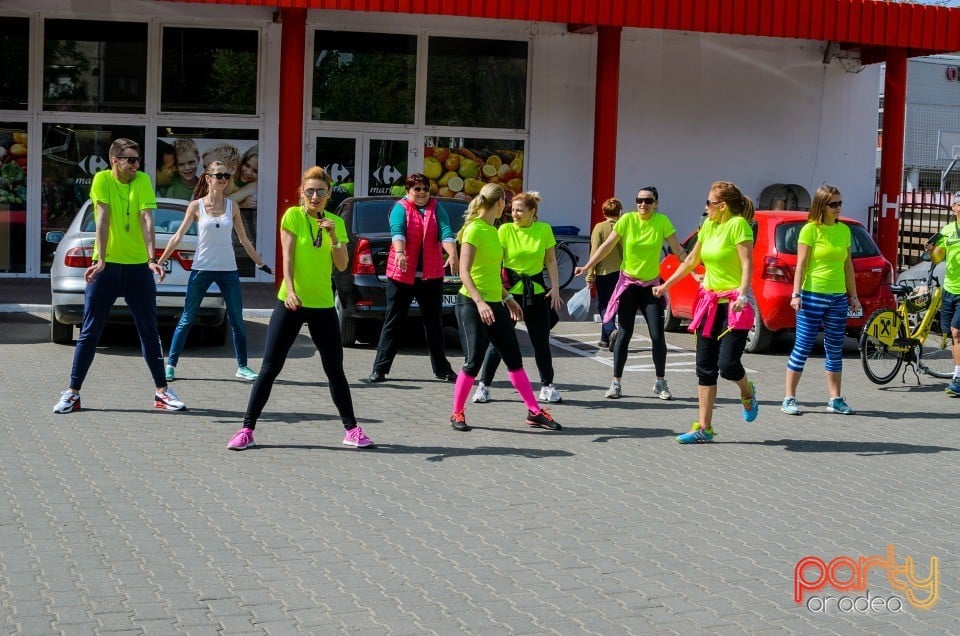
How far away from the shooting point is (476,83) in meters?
20.0

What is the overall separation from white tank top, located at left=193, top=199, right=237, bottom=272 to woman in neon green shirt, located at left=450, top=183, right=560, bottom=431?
2.37 meters

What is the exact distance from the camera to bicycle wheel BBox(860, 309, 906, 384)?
11.9 m

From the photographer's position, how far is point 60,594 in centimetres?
541

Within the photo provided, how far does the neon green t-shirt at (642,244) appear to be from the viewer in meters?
10.7

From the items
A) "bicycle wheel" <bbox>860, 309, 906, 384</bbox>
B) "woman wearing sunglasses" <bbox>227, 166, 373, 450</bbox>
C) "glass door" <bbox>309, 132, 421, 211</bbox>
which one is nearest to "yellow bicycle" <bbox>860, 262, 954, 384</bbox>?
"bicycle wheel" <bbox>860, 309, 906, 384</bbox>

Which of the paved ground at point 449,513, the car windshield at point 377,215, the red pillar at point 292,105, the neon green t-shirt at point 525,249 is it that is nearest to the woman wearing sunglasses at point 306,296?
the paved ground at point 449,513

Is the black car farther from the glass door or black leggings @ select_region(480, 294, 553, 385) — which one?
the glass door

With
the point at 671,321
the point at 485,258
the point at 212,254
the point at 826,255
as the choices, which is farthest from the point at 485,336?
the point at 671,321

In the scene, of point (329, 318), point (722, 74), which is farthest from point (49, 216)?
point (329, 318)

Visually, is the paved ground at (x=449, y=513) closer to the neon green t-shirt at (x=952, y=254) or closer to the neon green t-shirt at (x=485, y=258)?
the neon green t-shirt at (x=485, y=258)

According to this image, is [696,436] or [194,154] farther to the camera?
[194,154]

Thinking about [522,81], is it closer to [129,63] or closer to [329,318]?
[129,63]

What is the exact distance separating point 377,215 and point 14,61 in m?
8.24

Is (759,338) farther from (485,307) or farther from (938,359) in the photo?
(485,307)
